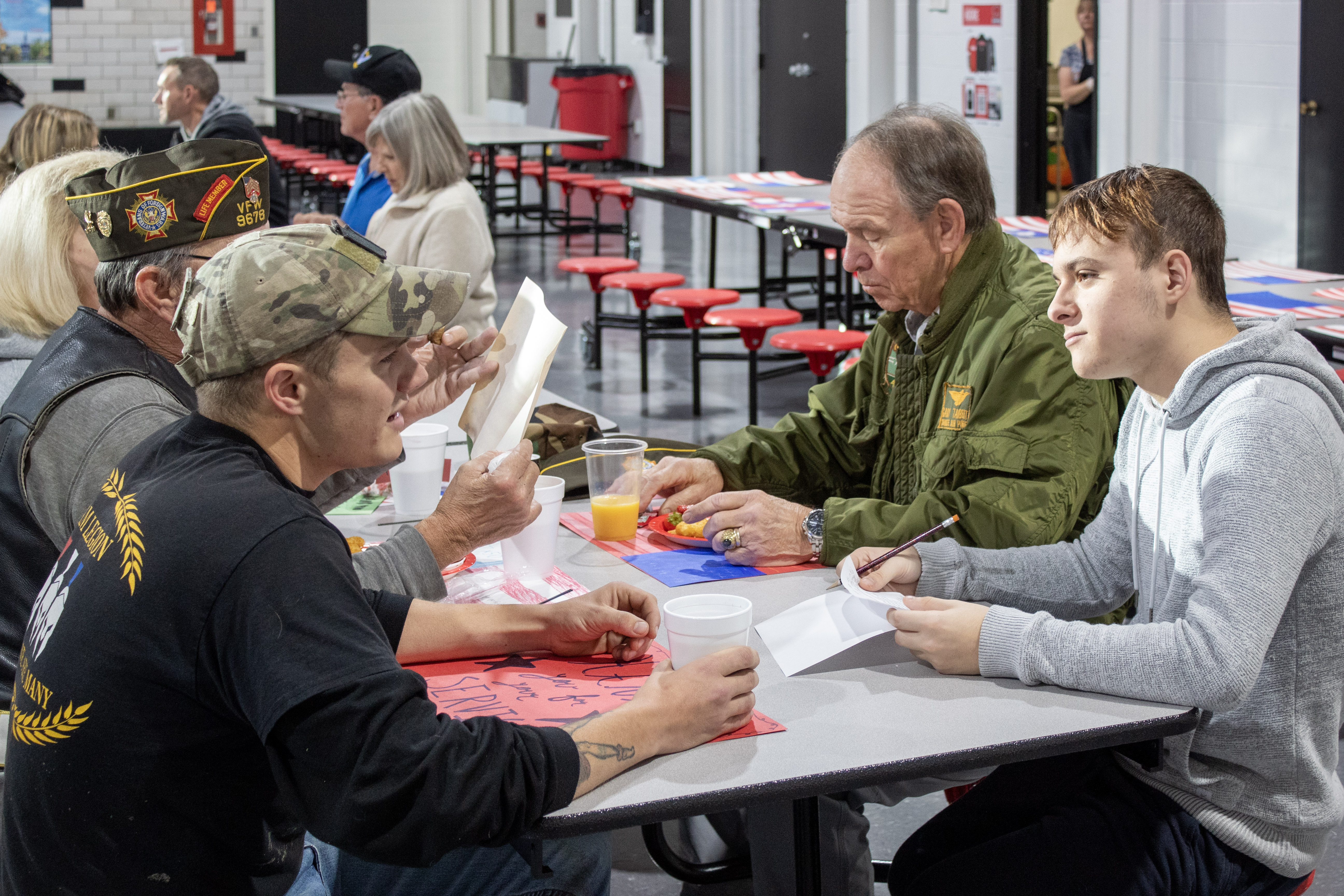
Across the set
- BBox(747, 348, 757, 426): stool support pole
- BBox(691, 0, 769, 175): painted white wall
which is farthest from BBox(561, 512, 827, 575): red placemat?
BBox(691, 0, 769, 175): painted white wall

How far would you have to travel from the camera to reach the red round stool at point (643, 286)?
671 cm

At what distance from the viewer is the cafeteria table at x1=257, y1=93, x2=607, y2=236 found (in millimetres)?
10641

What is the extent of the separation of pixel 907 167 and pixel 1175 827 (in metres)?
1.20

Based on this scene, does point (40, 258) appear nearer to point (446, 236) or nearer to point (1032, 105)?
point (446, 236)

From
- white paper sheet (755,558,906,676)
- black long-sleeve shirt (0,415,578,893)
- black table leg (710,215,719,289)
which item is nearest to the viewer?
black long-sleeve shirt (0,415,578,893)

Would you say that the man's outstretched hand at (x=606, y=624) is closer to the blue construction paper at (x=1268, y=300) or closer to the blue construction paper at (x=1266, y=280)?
the blue construction paper at (x=1268, y=300)

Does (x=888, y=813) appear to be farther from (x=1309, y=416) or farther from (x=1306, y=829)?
(x=1309, y=416)

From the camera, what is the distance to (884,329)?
8.25 ft

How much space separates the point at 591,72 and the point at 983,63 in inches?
303

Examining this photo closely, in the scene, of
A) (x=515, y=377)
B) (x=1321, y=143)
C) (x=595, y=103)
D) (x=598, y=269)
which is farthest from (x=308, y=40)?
(x=515, y=377)

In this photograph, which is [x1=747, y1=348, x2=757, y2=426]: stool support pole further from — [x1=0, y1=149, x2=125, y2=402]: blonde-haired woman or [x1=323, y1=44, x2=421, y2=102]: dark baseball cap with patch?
[x1=0, y1=149, x2=125, y2=402]: blonde-haired woman

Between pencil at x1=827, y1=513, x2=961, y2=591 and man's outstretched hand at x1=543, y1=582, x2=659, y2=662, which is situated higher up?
pencil at x1=827, y1=513, x2=961, y2=591

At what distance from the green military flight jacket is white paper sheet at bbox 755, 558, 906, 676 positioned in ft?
0.77

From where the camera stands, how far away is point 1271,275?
15.1ft
